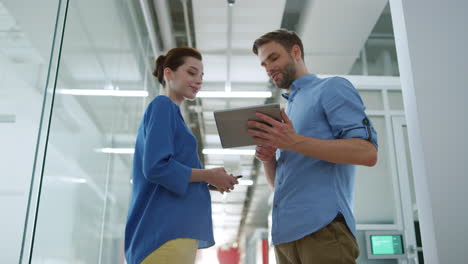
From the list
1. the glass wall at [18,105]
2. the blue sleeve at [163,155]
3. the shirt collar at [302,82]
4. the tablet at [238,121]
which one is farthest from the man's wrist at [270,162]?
the glass wall at [18,105]

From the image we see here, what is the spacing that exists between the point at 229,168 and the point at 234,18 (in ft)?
21.4

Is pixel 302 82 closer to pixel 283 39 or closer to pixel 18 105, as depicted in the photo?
pixel 283 39

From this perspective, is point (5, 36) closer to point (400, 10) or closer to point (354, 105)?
point (354, 105)

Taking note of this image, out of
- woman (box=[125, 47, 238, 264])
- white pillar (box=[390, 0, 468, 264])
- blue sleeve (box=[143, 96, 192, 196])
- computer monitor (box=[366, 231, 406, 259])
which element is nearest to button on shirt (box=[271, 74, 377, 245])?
woman (box=[125, 47, 238, 264])

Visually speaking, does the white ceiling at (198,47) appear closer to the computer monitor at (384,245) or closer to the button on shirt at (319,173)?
the button on shirt at (319,173)

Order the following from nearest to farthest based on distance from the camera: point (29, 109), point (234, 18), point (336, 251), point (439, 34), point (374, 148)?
point (336, 251) → point (374, 148) → point (29, 109) → point (439, 34) → point (234, 18)

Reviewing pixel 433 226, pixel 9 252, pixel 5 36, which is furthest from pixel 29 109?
pixel 433 226

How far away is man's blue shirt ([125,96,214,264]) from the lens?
4.73 ft

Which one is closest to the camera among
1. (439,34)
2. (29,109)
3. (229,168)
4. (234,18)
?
(29,109)

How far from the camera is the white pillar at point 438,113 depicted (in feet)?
6.25

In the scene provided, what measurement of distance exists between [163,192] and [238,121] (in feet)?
1.30

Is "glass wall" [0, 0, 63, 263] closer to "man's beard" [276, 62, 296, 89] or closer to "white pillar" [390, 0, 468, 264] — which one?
"man's beard" [276, 62, 296, 89]

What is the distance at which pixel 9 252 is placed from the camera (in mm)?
1513

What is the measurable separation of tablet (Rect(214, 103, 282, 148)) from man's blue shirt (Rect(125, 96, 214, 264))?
0.15m
